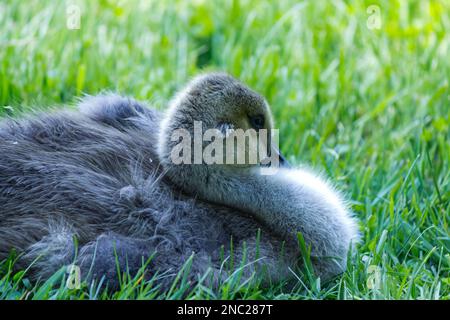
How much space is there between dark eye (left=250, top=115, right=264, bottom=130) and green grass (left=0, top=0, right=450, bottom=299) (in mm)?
834

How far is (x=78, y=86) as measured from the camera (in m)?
5.42

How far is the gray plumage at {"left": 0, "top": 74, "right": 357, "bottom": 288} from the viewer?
3.48m

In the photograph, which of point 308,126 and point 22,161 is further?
point 308,126

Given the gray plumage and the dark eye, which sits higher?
the dark eye

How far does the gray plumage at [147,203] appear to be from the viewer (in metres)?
3.48

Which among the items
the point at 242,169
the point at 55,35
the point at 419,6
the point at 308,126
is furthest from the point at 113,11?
the point at 242,169

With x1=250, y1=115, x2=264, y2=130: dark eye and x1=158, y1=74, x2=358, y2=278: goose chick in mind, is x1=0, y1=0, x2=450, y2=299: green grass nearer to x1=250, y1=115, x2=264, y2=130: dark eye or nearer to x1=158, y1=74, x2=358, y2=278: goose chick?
x1=158, y1=74, x2=358, y2=278: goose chick

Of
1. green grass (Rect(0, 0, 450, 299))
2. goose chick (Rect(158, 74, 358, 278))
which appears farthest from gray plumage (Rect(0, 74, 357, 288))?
green grass (Rect(0, 0, 450, 299))

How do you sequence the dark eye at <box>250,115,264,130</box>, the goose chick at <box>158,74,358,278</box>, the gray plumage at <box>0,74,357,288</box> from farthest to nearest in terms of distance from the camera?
the dark eye at <box>250,115,264,130</box> → the goose chick at <box>158,74,358,278</box> → the gray plumage at <box>0,74,357,288</box>

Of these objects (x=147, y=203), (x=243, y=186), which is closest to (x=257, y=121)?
(x=243, y=186)

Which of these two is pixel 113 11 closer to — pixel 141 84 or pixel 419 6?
pixel 141 84

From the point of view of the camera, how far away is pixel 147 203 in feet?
12.1

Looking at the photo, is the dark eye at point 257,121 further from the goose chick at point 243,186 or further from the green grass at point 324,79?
the green grass at point 324,79
